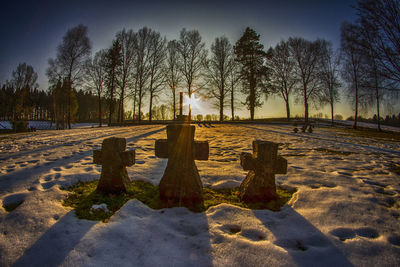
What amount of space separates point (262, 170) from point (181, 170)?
1.08 m

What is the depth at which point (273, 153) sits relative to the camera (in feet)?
7.08

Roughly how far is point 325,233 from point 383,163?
413 cm

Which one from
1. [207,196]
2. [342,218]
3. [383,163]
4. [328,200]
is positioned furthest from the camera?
[383,163]

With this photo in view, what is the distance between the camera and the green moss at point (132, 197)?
73.6 inches

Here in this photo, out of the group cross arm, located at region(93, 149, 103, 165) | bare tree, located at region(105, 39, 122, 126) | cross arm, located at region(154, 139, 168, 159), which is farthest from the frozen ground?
bare tree, located at region(105, 39, 122, 126)

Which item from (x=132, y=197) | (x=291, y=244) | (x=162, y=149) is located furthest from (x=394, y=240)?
(x=132, y=197)

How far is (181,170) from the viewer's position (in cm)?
218

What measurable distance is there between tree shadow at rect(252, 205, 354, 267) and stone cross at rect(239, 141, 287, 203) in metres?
0.25

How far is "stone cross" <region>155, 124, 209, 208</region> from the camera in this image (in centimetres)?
213

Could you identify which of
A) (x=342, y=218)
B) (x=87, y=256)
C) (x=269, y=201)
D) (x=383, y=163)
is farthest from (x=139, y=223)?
(x=383, y=163)

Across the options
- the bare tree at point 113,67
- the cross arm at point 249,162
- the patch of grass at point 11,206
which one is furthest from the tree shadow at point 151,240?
the bare tree at point 113,67

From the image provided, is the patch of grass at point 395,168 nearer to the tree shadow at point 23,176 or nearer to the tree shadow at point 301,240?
the tree shadow at point 301,240

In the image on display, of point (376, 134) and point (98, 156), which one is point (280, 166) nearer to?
point (98, 156)

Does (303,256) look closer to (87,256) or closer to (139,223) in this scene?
(139,223)
